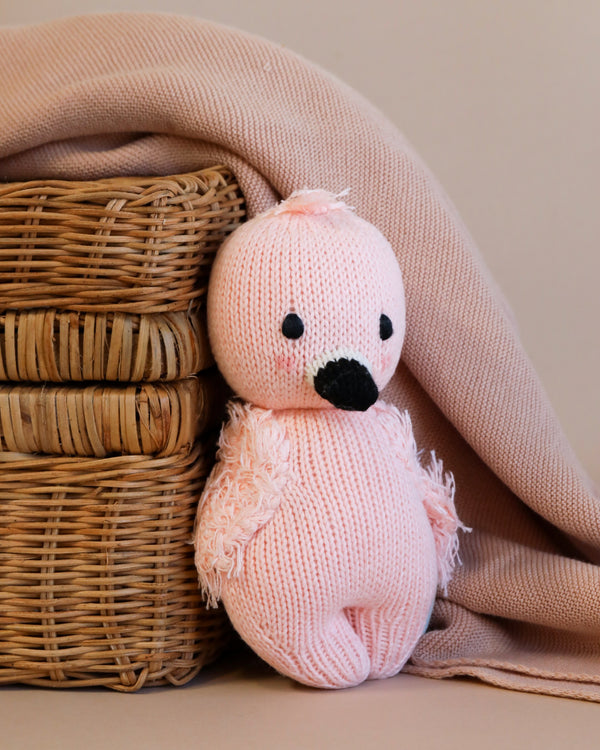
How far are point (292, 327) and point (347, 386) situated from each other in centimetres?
6

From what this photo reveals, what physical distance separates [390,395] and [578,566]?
23cm

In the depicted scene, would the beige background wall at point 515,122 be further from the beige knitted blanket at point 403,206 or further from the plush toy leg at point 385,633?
the plush toy leg at point 385,633

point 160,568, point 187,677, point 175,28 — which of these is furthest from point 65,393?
point 175,28

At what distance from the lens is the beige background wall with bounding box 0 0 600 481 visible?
147 cm

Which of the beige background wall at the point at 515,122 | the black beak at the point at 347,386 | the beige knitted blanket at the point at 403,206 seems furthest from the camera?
the beige background wall at the point at 515,122

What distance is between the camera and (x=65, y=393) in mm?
756

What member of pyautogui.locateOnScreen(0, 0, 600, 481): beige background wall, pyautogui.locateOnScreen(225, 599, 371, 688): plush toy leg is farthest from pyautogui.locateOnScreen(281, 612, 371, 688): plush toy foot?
pyautogui.locateOnScreen(0, 0, 600, 481): beige background wall

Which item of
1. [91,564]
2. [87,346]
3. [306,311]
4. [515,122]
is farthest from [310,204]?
[515,122]

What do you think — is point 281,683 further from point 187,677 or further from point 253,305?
point 253,305

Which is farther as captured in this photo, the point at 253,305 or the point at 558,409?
the point at 558,409

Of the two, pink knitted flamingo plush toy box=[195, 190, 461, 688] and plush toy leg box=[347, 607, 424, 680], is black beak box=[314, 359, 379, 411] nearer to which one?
pink knitted flamingo plush toy box=[195, 190, 461, 688]

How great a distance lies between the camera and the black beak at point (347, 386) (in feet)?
2.36

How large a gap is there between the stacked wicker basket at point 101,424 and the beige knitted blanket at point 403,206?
0.09m

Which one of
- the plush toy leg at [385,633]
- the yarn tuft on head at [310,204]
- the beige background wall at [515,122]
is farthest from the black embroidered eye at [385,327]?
the beige background wall at [515,122]
